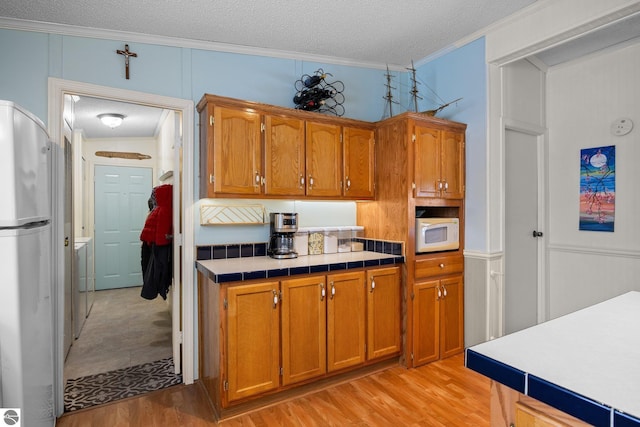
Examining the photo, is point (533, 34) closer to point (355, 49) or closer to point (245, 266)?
point (355, 49)

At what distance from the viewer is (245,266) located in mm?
2422

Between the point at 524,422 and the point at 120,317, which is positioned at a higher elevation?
the point at 524,422

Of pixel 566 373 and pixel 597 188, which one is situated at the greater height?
pixel 597 188

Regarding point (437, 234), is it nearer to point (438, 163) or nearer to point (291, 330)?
point (438, 163)

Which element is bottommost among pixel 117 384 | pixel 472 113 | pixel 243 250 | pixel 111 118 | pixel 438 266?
pixel 117 384

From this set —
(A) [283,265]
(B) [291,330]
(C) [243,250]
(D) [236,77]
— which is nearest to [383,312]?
(B) [291,330]

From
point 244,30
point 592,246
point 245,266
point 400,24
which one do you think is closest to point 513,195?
point 592,246

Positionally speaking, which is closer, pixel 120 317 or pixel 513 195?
pixel 513 195

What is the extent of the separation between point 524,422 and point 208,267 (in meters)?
1.97

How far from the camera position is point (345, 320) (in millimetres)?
2635

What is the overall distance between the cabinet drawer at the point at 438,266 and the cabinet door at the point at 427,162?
→ 1.81 ft

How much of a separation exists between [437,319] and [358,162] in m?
1.49

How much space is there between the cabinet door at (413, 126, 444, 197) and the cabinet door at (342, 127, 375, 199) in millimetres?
416

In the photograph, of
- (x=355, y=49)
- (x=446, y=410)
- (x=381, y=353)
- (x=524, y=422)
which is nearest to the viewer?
(x=524, y=422)
